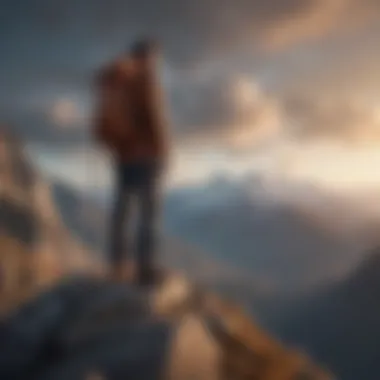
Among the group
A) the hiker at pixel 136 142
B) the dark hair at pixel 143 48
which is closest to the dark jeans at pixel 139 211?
the hiker at pixel 136 142

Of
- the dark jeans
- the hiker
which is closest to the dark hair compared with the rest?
the hiker

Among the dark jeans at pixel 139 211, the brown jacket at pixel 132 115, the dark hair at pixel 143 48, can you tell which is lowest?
the dark jeans at pixel 139 211

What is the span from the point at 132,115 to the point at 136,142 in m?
0.05

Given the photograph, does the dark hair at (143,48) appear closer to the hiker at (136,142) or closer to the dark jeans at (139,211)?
the hiker at (136,142)

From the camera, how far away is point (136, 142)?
1.14m

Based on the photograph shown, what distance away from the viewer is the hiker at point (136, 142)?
44.6 inches

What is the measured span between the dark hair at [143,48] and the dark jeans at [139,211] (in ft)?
0.65

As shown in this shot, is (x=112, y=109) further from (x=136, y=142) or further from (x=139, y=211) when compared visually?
(x=139, y=211)

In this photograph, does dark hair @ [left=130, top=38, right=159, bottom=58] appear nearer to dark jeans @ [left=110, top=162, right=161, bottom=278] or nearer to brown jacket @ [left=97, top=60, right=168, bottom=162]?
brown jacket @ [left=97, top=60, right=168, bottom=162]

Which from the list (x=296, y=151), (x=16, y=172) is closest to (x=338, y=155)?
(x=296, y=151)

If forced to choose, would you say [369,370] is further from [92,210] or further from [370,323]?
[92,210]

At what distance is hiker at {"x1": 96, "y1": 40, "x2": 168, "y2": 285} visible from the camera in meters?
1.13

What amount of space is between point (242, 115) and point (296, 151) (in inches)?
4.9

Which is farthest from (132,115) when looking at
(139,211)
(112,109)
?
(139,211)
